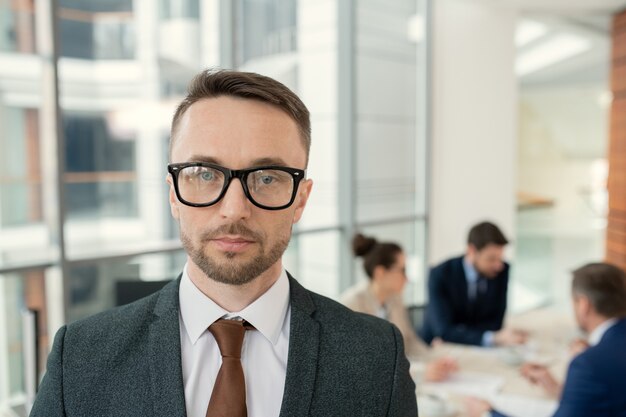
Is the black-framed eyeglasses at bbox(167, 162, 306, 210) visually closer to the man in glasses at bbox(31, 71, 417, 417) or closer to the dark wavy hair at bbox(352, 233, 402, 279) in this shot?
the man in glasses at bbox(31, 71, 417, 417)

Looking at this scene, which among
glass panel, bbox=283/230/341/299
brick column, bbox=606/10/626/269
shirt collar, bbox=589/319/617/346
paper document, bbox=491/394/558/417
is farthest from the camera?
brick column, bbox=606/10/626/269

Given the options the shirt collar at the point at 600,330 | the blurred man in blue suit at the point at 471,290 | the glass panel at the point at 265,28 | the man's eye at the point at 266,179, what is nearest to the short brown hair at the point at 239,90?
the man's eye at the point at 266,179

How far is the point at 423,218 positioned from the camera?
224 inches

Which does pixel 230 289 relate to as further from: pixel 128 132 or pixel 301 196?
pixel 128 132

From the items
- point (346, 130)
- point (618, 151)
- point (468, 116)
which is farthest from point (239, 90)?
point (618, 151)

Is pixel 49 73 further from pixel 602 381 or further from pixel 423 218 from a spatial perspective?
pixel 423 218

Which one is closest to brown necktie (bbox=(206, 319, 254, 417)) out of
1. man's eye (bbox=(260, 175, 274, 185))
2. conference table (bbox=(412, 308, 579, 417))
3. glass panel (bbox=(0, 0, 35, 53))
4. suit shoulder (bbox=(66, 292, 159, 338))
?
suit shoulder (bbox=(66, 292, 159, 338))

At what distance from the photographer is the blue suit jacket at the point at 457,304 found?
3.56 metres

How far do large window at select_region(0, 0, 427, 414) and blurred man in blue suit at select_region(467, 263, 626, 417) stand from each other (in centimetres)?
163

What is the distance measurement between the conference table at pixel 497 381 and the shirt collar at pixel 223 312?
1346 millimetres

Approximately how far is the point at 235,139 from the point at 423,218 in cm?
492

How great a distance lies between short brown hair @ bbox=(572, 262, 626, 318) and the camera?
223 centimetres

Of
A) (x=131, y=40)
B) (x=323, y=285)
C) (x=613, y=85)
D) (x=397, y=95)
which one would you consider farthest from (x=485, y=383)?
(x=613, y=85)

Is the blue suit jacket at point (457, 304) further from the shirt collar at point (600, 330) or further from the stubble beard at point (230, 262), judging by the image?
the stubble beard at point (230, 262)
